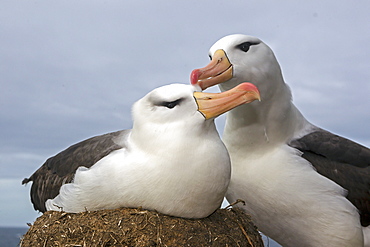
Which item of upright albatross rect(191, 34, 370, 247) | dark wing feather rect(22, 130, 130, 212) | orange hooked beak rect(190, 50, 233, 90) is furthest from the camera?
upright albatross rect(191, 34, 370, 247)

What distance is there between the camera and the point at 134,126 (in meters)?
4.23

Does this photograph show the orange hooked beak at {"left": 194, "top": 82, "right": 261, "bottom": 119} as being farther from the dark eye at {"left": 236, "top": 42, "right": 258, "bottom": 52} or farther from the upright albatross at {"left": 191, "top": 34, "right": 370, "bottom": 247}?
the dark eye at {"left": 236, "top": 42, "right": 258, "bottom": 52}

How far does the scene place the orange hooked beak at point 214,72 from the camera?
4.48m

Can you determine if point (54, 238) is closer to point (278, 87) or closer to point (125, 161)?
point (125, 161)

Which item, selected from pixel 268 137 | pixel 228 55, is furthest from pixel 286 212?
pixel 228 55

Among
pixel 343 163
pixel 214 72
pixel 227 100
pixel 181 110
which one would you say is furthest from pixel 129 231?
pixel 343 163

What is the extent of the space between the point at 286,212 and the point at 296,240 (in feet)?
1.20

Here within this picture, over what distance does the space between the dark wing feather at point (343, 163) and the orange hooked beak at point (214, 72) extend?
1.12 meters

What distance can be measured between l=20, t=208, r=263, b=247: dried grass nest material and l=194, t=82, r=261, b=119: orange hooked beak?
0.88m

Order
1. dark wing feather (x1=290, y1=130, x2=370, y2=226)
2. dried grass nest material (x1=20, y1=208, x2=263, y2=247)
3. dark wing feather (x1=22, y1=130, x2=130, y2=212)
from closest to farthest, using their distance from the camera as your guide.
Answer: dried grass nest material (x1=20, y1=208, x2=263, y2=247) < dark wing feather (x1=22, y1=130, x2=130, y2=212) < dark wing feather (x1=290, y1=130, x2=370, y2=226)

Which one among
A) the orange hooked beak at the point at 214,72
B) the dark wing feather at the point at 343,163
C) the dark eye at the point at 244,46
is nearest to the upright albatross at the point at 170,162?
the orange hooked beak at the point at 214,72

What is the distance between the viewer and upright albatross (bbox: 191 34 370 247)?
4.98 metres

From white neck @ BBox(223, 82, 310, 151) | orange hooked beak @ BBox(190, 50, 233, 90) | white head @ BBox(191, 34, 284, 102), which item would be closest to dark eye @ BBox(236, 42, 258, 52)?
white head @ BBox(191, 34, 284, 102)

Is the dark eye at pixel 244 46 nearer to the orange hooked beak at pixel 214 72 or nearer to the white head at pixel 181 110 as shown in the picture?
the orange hooked beak at pixel 214 72
